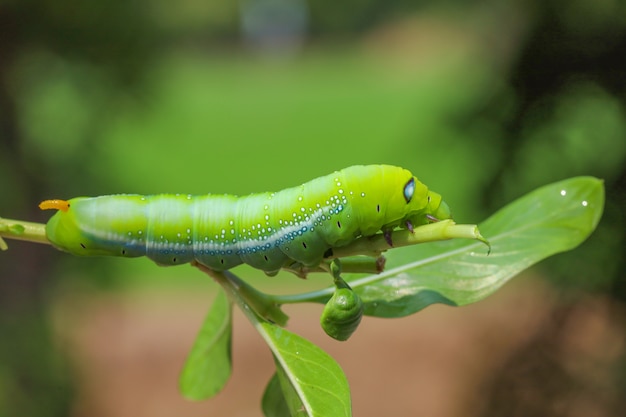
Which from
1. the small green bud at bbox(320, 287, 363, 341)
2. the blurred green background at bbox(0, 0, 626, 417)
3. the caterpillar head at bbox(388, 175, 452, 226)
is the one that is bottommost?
the small green bud at bbox(320, 287, 363, 341)

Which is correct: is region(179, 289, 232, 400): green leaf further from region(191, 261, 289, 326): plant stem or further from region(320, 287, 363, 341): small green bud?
region(320, 287, 363, 341): small green bud

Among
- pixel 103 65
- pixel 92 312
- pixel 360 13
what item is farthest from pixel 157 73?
pixel 360 13

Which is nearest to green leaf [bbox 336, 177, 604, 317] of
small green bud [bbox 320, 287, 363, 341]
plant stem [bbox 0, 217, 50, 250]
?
small green bud [bbox 320, 287, 363, 341]

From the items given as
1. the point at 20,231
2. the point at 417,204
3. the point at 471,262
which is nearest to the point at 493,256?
the point at 471,262

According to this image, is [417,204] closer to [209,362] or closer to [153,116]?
[209,362]

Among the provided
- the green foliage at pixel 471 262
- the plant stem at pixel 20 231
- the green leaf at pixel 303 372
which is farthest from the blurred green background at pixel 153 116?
the plant stem at pixel 20 231

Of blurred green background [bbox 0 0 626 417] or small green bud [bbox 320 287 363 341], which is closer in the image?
small green bud [bbox 320 287 363 341]
